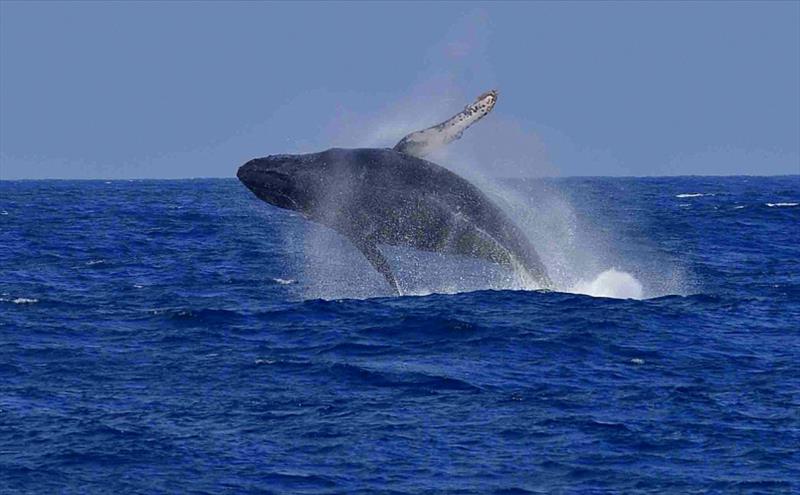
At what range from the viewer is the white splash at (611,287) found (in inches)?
1187

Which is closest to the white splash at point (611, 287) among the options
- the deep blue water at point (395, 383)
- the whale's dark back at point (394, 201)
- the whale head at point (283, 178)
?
the deep blue water at point (395, 383)

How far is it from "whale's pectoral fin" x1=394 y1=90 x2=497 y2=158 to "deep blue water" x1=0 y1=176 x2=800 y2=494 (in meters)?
3.50

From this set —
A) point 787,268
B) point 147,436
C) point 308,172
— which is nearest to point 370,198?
point 308,172

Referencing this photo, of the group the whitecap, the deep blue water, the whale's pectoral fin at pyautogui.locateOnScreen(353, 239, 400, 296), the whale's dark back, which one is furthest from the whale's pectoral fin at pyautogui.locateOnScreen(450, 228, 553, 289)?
the whitecap

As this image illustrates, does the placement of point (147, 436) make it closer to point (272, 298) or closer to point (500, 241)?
point (500, 241)

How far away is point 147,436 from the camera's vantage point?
706 inches

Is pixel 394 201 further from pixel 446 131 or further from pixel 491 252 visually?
pixel 491 252

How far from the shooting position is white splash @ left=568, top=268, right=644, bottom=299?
30.1m

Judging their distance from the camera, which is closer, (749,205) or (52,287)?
(52,287)

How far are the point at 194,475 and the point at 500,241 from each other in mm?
9241

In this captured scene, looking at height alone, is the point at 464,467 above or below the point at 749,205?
below

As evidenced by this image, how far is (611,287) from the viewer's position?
30891 millimetres

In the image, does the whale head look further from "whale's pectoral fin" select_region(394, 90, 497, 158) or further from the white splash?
the white splash

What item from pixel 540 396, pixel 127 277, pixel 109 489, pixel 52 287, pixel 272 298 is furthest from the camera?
pixel 127 277
